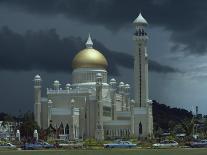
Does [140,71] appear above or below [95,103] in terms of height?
above

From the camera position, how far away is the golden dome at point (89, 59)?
116m

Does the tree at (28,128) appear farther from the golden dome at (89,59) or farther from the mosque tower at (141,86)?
the mosque tower at (141,86)

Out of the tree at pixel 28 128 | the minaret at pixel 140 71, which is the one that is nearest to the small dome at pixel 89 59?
the minaret at pixel 140 71

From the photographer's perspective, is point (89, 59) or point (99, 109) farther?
point (89, 59)

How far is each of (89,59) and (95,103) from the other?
9.03 meters

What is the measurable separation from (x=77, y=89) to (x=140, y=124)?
1249 cm

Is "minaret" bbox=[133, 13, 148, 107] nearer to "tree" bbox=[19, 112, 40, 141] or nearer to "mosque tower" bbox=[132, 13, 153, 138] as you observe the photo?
"mosque tower" bbox=[132, 13, 153, 138]

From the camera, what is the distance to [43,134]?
100m

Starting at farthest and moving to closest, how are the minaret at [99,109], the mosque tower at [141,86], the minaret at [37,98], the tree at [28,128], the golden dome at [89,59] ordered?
the golden dome at [89,59], the mosque tower at [141,86], the minaret at [37,98], the minaret at [99,109], the tree at [28,128]

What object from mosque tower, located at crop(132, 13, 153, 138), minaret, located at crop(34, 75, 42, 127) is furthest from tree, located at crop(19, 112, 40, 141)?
mosque tower, located at crop(132, 13, 153, 138)

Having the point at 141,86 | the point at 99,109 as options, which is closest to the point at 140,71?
the point at 141,86

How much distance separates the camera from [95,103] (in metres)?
111

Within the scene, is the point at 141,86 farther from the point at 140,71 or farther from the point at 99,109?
the point at 99,109

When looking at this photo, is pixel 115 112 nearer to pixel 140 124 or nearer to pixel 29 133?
pixel 140 124
